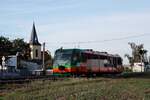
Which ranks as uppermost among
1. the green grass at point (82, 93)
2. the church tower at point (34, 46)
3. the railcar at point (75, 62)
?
the church tower at point (34, 46)

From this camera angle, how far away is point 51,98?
52.9 feet

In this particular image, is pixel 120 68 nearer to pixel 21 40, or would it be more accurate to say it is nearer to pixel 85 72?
pixel 85 72

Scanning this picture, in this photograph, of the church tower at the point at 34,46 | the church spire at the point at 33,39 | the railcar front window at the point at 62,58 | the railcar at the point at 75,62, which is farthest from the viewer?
the church spire at the point at 33,39

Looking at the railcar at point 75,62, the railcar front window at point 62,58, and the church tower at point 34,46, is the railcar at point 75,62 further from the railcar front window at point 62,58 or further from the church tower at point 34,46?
the church tower at point 34,46

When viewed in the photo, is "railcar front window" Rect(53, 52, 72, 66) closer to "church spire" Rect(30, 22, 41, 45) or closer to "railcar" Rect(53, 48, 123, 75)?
"railcar" Rect(53, 48, 123, 75)

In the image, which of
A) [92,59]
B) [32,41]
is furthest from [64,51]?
[32,41]

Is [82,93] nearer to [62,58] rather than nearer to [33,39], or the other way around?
[62,58]

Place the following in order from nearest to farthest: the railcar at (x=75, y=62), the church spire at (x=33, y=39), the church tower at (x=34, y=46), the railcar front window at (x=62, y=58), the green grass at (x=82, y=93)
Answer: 1. the green grass at (x=82, y=93)
2. the railcar at (x=75, y=62)
3. the railcar front window at (x=62, y=58)
4. the church tower at (x=34, y=46)
5. the church spire at (x=33, y=39)

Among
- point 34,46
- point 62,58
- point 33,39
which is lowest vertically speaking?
point 62,58

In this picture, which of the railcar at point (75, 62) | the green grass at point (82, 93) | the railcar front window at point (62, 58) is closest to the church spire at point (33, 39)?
the railcar at point (75, 62)

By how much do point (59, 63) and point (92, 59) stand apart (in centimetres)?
456

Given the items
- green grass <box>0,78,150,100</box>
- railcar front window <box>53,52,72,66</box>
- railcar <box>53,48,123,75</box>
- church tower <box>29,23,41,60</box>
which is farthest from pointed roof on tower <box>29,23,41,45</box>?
green grass <box>0,78,150,100</box>

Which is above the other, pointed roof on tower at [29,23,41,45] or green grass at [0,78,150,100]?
pointed roof on tower at [29,23,41,45]

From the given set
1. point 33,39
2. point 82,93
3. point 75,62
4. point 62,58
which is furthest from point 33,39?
point 82,93
